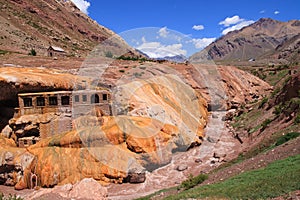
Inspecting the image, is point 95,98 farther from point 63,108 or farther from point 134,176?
point 134,176

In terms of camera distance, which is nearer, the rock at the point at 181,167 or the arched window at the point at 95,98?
the rock at the point at 181,167

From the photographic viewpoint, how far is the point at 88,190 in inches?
587

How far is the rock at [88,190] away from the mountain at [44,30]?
36153mm

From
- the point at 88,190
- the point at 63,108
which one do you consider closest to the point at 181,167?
the point at 88,190

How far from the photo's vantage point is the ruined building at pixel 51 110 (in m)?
19.6

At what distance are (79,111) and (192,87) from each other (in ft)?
65.0

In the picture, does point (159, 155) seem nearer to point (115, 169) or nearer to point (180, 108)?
point (115, 169)

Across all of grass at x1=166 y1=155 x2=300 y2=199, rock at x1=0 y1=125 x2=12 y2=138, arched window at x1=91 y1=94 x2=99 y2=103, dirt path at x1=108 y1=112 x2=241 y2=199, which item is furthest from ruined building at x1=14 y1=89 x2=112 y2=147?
grass at x1=166 y1=155 x2=300 y2=199

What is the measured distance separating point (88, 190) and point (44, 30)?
7105 cm

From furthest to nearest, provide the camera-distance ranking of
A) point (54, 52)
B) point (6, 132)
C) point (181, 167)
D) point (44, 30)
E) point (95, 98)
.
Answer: point (44, 30) < point (54, 52) < point (95, 98) < point (6, 132) < point (181, 167)

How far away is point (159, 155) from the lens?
19344 mm

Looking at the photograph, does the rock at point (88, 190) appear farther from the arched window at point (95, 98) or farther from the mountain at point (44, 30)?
the mountain at point (44, 30)

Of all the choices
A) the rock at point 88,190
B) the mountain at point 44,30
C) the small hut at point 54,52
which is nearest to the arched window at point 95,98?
the rock at point 88,190

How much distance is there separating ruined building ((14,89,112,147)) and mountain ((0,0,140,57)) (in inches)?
1131
